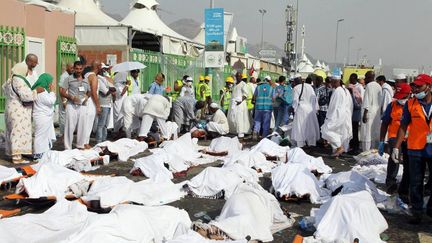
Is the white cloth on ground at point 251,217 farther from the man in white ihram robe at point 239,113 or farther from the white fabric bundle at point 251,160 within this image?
the man in white ihram robe at point 239,113

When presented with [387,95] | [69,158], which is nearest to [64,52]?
[69,158]

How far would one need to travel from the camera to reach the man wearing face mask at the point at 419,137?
18.9 feet

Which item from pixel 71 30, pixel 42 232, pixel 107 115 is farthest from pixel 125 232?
pixel 71 30

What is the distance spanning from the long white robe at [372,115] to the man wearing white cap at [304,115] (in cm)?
118

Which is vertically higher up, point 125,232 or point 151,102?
point 151,102

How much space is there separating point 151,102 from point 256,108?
301cm

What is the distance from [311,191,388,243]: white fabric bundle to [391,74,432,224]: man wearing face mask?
34.2 inches

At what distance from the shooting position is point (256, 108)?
1304cm

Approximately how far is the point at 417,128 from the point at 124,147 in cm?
569

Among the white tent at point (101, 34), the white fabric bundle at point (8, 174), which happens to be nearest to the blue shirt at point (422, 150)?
the white fabric bundle at point (8, 174)

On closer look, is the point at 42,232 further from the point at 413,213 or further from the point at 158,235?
the point at 413,213

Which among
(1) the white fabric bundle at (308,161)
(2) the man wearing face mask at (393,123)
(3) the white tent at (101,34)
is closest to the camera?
(2) the man wearing face mask at (393,123)

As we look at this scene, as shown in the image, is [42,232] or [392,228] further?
[392,228]

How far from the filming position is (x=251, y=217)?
4.92 m
